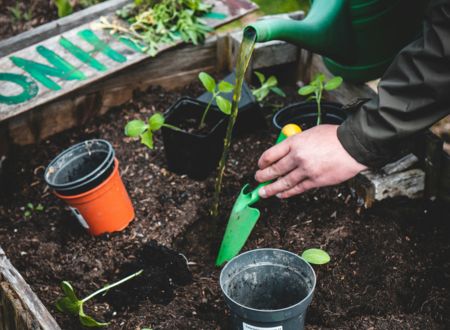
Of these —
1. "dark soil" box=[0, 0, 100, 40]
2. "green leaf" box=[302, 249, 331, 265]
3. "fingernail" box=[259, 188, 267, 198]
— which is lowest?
"green leaf" box=[302, 249, 331, 265]

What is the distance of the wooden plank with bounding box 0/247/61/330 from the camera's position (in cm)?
160

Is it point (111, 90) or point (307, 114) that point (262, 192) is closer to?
point (307, 114)

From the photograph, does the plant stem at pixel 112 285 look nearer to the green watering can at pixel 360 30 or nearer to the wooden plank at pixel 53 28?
the green watering can at pixel 360 30

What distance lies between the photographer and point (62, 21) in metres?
2.92

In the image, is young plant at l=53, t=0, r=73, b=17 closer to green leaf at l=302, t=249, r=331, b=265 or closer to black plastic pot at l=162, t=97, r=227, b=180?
black plastic pot at l=162, t=97, r=227, b=180

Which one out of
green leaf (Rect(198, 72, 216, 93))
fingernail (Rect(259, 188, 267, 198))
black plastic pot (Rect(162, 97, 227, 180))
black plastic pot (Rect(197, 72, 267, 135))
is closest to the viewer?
fingernail (Rect(259, 188, 267, 198))

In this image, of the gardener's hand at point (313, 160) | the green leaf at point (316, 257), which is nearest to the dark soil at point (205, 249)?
the green leaf at point (316, 257)

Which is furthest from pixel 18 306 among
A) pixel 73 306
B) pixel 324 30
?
pixel 324 30

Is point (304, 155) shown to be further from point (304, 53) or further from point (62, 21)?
point (62, 21)

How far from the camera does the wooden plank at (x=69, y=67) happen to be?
98.3 inches

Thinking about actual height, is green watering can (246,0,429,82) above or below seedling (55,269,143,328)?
above

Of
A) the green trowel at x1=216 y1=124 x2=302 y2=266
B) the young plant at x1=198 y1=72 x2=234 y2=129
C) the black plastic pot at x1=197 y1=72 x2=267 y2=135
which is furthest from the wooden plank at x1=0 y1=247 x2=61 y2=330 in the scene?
the black plastic pot at x1=197 y1=72 x2=267 y2=135

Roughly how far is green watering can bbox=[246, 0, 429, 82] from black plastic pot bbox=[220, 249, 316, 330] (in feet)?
2.55

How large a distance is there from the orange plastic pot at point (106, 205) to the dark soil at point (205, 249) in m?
0.05
